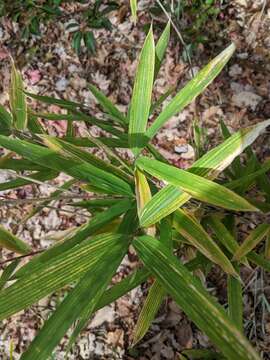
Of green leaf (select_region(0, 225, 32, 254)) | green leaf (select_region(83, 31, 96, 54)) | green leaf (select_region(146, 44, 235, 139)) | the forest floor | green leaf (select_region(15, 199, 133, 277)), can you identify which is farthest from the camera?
green leaf (select_region(83, 31, 96, 54))

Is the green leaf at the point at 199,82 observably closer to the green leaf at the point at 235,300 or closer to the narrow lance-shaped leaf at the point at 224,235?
the narrow lance-shaped leaf at the point at 224,235

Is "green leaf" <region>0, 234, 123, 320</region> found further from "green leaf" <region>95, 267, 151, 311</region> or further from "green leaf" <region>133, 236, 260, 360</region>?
"green leaf" <region>95, 267, 151, 311</region>

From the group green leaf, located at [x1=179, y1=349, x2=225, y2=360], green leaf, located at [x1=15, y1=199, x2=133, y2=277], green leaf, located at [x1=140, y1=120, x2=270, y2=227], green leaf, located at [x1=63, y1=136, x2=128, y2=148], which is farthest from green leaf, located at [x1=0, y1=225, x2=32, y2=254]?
green leaf, located at [x1=179, y1=349, x2=225, y2=360]

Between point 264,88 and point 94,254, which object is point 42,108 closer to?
point 264,88

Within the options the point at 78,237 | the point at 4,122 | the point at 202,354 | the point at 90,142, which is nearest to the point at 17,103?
the point at 4,122

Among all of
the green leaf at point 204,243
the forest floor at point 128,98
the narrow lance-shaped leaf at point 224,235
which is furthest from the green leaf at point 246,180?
the forest floor at point 128,98

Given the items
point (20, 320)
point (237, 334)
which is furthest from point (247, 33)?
point (237, 334)

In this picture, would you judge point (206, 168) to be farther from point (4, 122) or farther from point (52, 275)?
point (4, 122)
